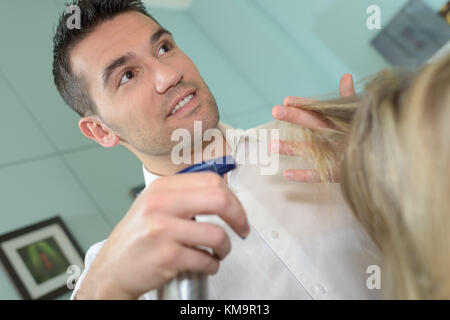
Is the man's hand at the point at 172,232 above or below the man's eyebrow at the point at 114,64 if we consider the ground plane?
below

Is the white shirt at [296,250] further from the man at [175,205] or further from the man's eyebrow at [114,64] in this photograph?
the man's eyebrow at [114,64]

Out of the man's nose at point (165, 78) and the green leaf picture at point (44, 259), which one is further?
the green leaf picture at point (44, 259)

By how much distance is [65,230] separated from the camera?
147 cm

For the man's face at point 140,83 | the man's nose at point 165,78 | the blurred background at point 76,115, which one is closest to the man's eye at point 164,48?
the man's face at point 140,83

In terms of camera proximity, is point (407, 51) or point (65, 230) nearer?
point (65, 230)

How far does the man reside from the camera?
46cm

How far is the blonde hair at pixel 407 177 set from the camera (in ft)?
1.39

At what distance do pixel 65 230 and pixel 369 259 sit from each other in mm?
1251

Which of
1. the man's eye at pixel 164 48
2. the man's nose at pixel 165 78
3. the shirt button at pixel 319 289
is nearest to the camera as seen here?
the shirt button at pixel 319 289

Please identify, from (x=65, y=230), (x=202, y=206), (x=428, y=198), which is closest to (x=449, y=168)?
(x=428, y=198)

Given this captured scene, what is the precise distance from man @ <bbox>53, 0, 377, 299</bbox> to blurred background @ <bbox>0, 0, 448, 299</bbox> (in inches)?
16.8

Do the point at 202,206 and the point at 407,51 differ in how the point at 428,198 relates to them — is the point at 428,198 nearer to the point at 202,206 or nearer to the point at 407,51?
the point at 202,206

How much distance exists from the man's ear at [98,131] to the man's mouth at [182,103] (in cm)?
29

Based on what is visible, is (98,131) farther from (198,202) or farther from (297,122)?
(198,202)
